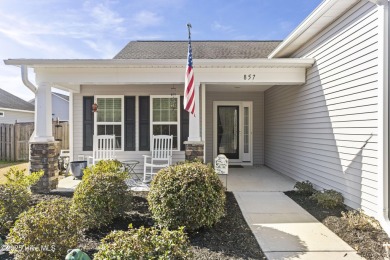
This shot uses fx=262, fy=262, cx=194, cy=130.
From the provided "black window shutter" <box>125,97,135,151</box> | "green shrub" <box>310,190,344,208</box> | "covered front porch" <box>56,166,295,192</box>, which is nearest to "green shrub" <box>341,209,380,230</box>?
"green shrub" <box>310,190,344,208</box>

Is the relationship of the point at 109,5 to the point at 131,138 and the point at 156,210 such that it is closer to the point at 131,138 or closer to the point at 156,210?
the point at 131,138

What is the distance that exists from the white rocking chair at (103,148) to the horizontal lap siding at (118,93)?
1.32 ft

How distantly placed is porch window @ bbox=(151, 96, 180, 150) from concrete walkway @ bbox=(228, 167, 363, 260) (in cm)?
223

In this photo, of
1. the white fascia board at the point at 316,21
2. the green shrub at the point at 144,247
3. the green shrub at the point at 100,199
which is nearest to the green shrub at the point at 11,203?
the green shrub at the point at 100,199

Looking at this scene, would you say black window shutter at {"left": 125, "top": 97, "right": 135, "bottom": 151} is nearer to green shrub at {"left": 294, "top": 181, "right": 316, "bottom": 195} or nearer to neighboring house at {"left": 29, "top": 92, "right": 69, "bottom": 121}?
green shrub at {"left": 294, "top": 181, "right": 316, "bottom": 195}

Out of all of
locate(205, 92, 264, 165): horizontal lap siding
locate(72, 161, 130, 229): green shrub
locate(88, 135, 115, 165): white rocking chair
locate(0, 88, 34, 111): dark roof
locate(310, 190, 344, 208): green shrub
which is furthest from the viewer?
locate(0, 88, 34, 111): dark roof

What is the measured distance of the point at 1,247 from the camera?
8.68 feet

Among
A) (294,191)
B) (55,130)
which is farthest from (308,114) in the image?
(55,130)

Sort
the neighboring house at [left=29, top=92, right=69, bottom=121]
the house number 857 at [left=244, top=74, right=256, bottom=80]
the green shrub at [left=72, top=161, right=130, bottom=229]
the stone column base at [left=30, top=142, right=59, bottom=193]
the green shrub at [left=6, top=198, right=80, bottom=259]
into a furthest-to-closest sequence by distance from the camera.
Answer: the neighboring house at [left=29, top=92, right=69, bottom=121]
the house number 857 at [left=244, top=74, right=256, bottom=80]
the stone column base at [left=30, top=142, right=59, bottom=193]
the green shrub at [left=72, top=161, right=130, bottom=229]
the green shrub at [left=6, top=198, right=80, bottom=259]

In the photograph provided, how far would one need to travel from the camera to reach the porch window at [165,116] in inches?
281

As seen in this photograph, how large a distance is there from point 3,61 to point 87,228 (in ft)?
12.8

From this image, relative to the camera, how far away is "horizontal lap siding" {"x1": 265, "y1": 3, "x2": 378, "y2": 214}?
3.62m

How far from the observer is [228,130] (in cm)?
886

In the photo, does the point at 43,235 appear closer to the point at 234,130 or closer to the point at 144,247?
the point at 144,247
